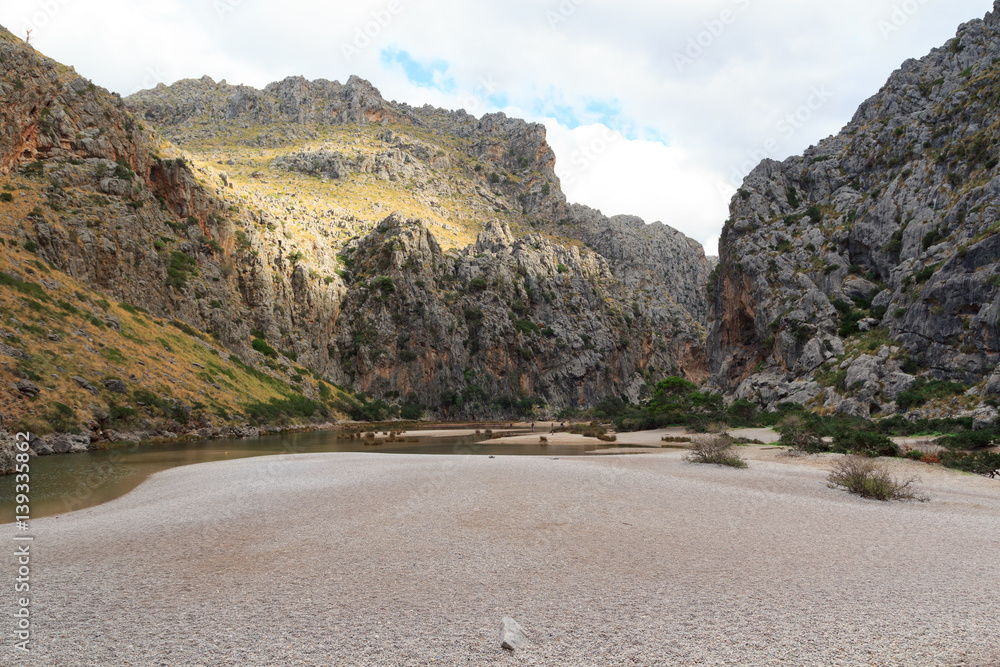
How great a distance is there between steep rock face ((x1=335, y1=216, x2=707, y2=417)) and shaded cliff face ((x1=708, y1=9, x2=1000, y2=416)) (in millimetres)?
46272

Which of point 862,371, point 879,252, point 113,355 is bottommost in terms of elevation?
point 862,371

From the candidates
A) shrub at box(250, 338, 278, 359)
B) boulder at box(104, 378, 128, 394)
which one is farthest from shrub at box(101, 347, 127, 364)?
shrub at box(250, 338, 278, 359)

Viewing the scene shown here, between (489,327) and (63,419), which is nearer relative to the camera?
(63,419)

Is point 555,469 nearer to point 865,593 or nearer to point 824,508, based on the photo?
point 824,508

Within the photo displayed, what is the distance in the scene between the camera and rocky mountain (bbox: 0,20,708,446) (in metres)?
38.5

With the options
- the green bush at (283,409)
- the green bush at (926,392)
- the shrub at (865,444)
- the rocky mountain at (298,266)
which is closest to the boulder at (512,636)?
the shrub at (865,444)

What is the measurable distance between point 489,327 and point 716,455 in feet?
282

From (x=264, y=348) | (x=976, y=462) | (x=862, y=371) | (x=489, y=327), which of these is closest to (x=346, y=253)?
(x=489, y=327)

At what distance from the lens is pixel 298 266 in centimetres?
8094

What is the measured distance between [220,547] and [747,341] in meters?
70.6

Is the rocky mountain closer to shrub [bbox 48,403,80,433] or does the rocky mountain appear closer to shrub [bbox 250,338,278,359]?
shrub [bbox 48,403,80,433]

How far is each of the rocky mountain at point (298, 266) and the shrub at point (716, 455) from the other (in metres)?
33.0

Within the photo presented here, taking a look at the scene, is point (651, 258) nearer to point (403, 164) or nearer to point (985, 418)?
point (403, 164)

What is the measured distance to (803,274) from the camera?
54.8 meters
